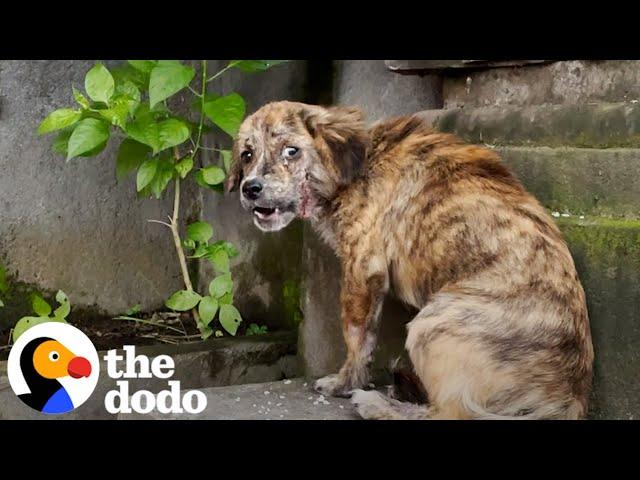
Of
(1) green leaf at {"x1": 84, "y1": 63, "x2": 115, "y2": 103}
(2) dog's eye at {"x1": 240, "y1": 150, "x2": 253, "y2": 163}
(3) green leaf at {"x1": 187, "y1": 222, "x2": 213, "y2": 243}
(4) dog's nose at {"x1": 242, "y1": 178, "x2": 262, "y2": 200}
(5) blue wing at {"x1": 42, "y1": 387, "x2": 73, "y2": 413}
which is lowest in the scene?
(5) blue wing at {"x1": 42, "y1": 387, "x2": 73, "y2": 413}

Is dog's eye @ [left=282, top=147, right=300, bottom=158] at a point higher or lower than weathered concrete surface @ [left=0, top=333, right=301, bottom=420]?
higher

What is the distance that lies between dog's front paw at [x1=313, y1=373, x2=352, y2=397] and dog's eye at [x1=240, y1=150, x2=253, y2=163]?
112 centimetres

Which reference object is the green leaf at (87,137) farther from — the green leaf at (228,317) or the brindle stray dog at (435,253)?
the green leaf at (228,317)

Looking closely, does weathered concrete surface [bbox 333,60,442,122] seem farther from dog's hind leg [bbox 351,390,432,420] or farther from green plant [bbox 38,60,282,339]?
dog's hind leg [bbox 351,390,432,420]

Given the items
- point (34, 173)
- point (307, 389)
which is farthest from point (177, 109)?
point (307, 389)

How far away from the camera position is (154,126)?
4363mm

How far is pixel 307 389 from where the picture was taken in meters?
4.01

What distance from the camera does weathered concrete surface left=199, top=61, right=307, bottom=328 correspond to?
16.8ft

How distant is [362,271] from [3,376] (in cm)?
209

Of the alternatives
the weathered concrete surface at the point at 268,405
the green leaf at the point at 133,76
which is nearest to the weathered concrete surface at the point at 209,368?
the weathered concrete surface at the point at 268,405

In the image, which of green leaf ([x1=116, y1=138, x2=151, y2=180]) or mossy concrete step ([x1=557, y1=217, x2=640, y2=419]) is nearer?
mossy concrete step ([x1=557, y1=217, x2=640, y2=419])

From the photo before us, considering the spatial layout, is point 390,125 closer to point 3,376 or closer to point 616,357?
point 616,357

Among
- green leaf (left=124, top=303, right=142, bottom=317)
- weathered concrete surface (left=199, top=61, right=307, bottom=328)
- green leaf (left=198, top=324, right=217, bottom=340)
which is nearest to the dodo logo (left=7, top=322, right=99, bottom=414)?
green leaf (left=198, top=324, right=217, bottom=340)

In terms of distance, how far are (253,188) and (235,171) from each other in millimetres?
435
